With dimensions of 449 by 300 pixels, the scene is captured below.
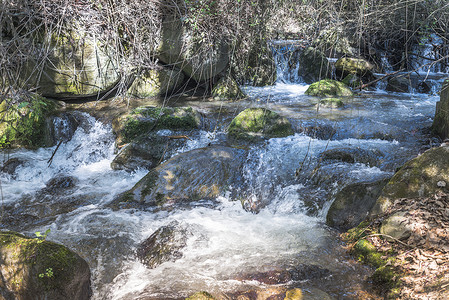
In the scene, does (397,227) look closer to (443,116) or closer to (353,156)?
(353,156)

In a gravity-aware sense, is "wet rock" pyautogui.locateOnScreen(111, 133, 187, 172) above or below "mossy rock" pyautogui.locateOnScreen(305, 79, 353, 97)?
below

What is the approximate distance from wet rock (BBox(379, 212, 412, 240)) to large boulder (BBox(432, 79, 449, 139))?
3.17 metres

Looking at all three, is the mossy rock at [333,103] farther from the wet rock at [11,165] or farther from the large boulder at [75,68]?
the wet rock at [11,165]

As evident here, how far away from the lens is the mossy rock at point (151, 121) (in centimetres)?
623

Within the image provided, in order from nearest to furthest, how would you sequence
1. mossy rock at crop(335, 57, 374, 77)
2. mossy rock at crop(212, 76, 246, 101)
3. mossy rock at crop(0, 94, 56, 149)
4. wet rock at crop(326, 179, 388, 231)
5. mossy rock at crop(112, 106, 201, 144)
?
wet rock at crop(326, 179, 388, 231)
mossy rock at crop(0, 94, 56, 149)
mossy rock at crop(112, 106, 201, 144)
mossy rock at crop(212, 76, 246, 101)
mossy rock at crop(335, 57, 374, 77)

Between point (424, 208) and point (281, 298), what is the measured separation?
147cm

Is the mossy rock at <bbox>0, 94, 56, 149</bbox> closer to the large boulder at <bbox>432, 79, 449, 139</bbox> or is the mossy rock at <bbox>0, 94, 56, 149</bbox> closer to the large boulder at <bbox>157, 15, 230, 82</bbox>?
the large boulder at <bbox>157, 15, 230, 82</bbox>

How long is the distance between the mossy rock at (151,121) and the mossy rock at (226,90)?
208 cm

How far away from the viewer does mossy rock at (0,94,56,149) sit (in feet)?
19.4

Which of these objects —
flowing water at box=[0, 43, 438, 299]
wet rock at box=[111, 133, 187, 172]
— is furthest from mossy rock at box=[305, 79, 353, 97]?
wet rock at box=[111, 133, 187, 172]

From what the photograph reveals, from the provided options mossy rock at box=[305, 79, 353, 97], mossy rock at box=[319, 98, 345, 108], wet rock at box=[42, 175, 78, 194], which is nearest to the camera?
wet rock at box=[42, 175, 78, 194]

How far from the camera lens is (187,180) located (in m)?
4.67

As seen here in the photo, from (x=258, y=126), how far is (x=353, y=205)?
9.16 feet

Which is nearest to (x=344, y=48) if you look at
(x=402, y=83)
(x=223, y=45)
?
(x=402, y=83)
